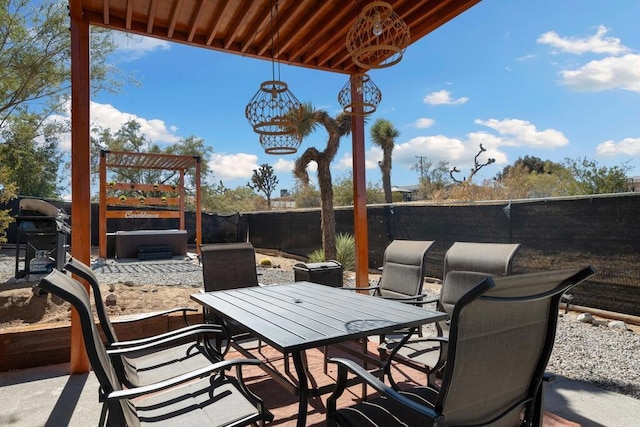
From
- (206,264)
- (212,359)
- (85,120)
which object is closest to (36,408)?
(212,359)

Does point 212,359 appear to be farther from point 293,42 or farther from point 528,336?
point 293,42

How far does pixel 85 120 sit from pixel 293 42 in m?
1.96

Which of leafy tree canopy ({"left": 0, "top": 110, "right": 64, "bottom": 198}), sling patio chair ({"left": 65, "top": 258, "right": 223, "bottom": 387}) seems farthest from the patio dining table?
leafy tree canopy ({"left": 0, "top": 110, "right": 64, "bottom": 198})

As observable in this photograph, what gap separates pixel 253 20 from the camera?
336cm

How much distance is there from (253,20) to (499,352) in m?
3.24

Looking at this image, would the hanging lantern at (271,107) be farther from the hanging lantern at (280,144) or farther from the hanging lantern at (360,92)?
the hanging lantern at (360,92)

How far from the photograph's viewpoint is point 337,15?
3227mm

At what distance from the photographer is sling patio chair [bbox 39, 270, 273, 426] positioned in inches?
47.8

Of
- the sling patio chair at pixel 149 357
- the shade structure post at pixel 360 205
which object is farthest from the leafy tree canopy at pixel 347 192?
the sling patio chair at pixel 149 357

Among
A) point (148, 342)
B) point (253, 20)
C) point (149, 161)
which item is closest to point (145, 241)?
point (149, 161)

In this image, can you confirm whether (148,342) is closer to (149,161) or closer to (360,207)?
(360,207)

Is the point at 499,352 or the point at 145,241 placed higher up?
the point at 499,352

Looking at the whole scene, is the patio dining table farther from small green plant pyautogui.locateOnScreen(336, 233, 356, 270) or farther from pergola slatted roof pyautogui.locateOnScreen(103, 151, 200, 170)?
pergola slatted roof pyautogui.locateOnScreen(103, 151, 200, 170)

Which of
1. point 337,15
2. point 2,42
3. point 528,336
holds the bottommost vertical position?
point 528,336
